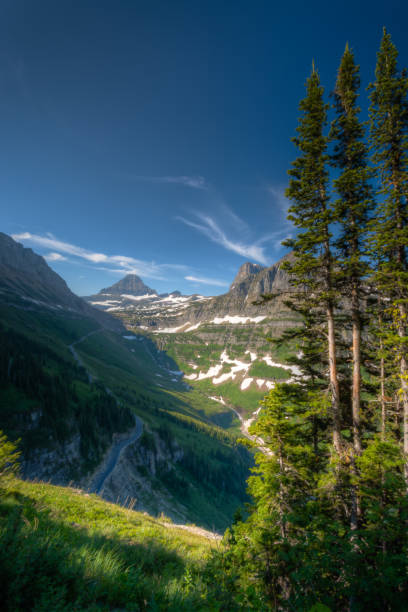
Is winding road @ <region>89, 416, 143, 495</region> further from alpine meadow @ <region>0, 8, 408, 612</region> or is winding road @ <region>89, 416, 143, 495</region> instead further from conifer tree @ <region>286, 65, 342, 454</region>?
conifer tree @ <region>286, 65, 342, 454</region>

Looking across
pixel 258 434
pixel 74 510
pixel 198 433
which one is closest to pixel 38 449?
pixel 74 510

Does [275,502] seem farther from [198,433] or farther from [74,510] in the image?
[198,433]

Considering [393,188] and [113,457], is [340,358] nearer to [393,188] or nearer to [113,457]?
[393,188]

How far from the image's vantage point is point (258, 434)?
1060 cm

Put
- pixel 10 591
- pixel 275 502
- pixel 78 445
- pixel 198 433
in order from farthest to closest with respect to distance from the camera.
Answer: pixel 198 433, pixel 78 445, pixel 275 502, pixel 10 591

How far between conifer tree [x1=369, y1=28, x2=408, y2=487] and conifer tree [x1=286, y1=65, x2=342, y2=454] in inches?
92.4

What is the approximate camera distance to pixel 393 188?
41.3 ft

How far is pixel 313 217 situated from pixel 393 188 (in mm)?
4173

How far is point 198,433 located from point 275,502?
136 m

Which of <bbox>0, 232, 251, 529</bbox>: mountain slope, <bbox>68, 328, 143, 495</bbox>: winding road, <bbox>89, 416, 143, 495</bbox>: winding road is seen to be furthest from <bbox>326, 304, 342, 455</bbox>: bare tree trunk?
<bbox>68, 328, 143, 495</bbox>: winding road

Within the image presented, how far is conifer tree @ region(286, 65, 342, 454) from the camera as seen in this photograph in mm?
12852

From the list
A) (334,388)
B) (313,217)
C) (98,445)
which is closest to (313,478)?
(334,388)

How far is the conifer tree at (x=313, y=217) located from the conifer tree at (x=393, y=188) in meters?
2.35

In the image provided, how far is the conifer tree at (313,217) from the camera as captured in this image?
12.9 m
